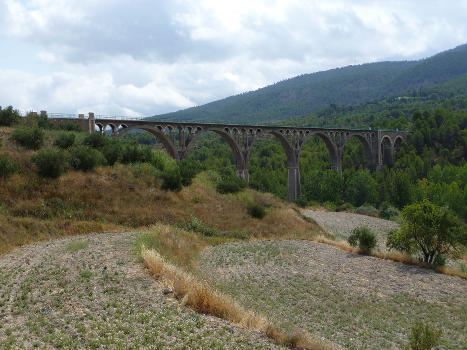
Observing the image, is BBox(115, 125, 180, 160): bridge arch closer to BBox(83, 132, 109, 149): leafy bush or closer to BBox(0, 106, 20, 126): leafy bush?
BBox(83, 132, 109, 149): leafy bush

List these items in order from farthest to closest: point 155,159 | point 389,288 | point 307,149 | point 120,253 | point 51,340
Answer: point 307,149 < point 155,159 < point 389,288 < point 120,253 < point 51,340

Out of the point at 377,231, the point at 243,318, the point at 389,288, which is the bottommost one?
the point at 377,231

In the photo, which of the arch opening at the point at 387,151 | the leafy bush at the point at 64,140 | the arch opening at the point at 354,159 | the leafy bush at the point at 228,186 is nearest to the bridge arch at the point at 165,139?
the leafy bush at the point at 228,186

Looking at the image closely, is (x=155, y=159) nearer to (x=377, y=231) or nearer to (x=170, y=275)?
(x=170, y=275)

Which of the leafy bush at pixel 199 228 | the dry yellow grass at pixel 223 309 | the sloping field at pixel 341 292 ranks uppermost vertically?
the dry yellow grass at pixel 223 309

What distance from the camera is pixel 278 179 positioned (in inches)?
3216

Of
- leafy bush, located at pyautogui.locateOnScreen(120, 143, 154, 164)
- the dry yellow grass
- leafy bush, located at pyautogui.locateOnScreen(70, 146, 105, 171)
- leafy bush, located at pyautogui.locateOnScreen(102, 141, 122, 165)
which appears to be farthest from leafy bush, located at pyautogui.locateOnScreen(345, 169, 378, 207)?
the dry yellow grass

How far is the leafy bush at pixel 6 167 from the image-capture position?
874 inches

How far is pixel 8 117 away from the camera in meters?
29.6

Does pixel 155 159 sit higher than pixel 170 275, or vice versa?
pixel 155 159

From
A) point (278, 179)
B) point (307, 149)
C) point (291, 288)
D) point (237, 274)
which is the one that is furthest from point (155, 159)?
point (307, 149)

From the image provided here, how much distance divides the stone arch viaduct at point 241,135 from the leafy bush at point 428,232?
2271 centimetres

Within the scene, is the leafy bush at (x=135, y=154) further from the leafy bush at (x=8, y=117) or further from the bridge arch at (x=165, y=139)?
the leafy bush at (x=8, y=117)

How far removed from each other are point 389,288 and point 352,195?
161ft
